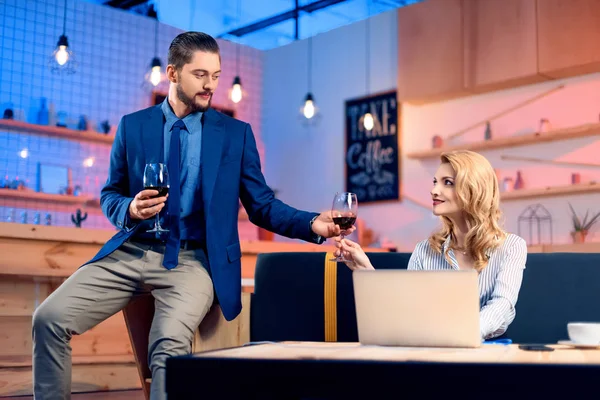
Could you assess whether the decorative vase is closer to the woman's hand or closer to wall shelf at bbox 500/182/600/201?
wall shelf at bbox 500/182/600/201

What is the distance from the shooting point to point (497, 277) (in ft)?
7.79

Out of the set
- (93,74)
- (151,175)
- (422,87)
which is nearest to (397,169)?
(422,87)

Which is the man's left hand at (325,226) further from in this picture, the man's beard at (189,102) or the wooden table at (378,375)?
the wooden table at (378,375)

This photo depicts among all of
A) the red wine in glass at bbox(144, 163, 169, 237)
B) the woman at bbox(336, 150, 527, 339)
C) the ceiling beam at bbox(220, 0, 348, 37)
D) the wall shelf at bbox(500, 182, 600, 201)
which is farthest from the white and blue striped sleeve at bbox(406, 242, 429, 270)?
the ceiling beam at bbox(220, 0, 348, 37)

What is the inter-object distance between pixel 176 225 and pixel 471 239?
1.01 m

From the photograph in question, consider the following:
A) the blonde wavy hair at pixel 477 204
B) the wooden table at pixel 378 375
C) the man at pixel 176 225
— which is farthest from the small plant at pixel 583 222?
the wooden table at pixel 378 375

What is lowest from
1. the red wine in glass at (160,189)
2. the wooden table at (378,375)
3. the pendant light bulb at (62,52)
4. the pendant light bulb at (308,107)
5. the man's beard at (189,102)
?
the wooden table at (378,375)

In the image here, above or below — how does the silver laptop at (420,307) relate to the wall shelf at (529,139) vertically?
below

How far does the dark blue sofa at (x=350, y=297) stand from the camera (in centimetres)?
268

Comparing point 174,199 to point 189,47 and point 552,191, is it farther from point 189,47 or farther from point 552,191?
point 552,191

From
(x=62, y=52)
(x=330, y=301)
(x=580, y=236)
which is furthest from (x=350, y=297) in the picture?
(x=62, y=52)

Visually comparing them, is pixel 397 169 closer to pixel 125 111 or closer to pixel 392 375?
pixel 125 111

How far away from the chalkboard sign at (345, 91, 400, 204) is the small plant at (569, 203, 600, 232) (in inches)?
68.4

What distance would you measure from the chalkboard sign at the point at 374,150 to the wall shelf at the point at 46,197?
8.21ft
